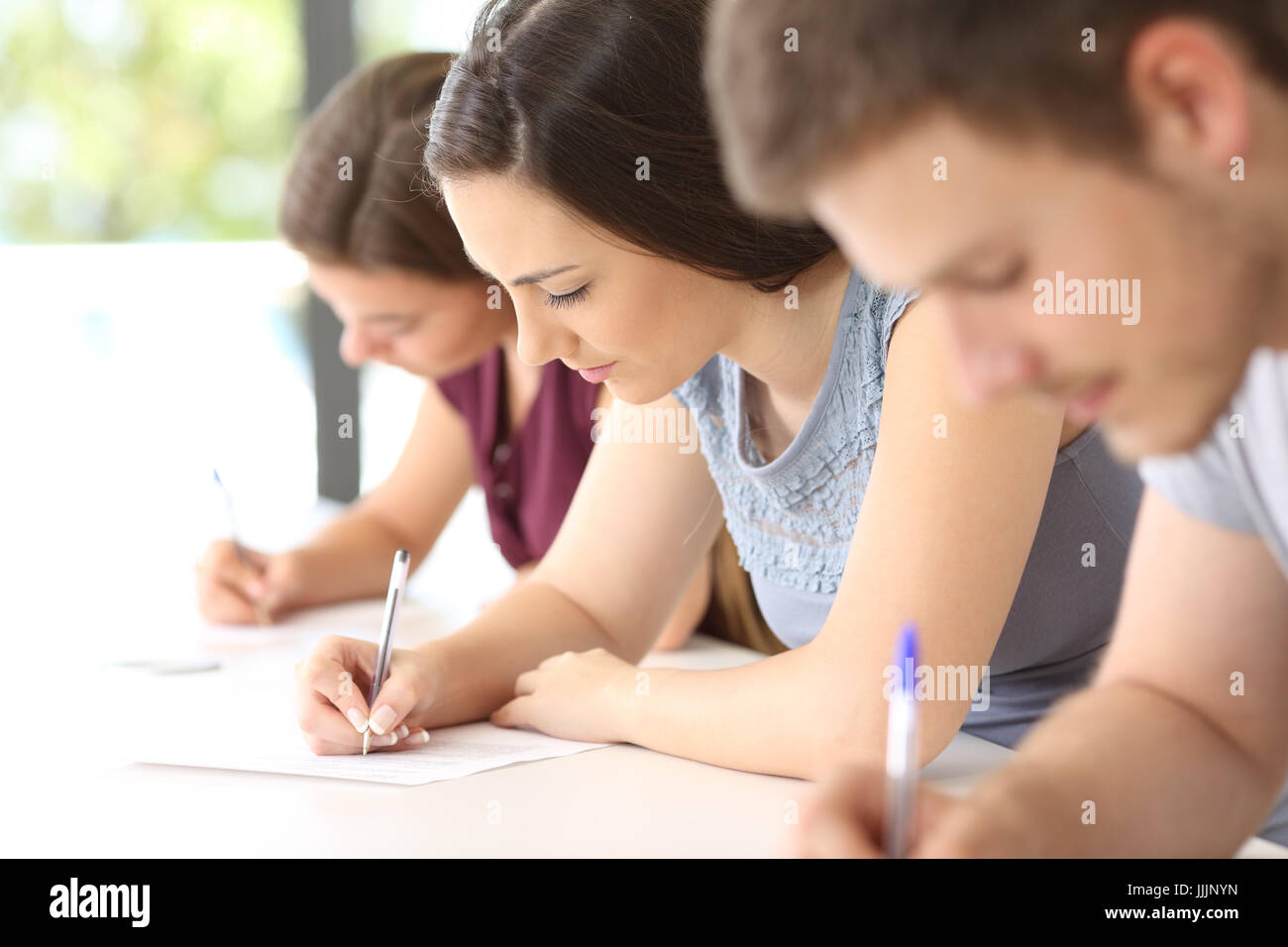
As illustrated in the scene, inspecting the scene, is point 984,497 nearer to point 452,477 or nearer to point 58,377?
point 452,477

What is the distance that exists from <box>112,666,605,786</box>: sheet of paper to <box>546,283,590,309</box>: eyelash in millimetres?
373

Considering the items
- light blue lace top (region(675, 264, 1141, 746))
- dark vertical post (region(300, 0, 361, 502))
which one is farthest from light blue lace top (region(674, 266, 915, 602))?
dark vertical post (region(300, 0, 361, 502))

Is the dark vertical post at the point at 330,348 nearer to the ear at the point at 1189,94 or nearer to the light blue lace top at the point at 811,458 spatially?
the light blue lace top at the point at 811,458

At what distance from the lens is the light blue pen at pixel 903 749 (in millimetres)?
589

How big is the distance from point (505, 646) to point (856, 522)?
1.20ft

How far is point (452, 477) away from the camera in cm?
210

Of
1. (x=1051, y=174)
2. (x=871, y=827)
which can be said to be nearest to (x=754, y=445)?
(x=871, y=827)

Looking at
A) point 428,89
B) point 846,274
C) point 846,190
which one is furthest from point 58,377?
point 846,190

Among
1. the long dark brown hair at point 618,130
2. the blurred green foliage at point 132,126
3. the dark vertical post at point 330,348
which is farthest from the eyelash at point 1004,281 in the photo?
the blurred green foliage at point 132,126

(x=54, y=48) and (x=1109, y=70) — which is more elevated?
(x=54, y=48)

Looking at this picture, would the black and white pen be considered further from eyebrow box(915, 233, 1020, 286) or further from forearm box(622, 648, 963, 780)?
eyebrow box(915, 233, 1020, 286)

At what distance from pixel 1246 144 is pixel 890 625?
0.51 meters

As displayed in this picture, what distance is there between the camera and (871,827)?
688 millimetres
